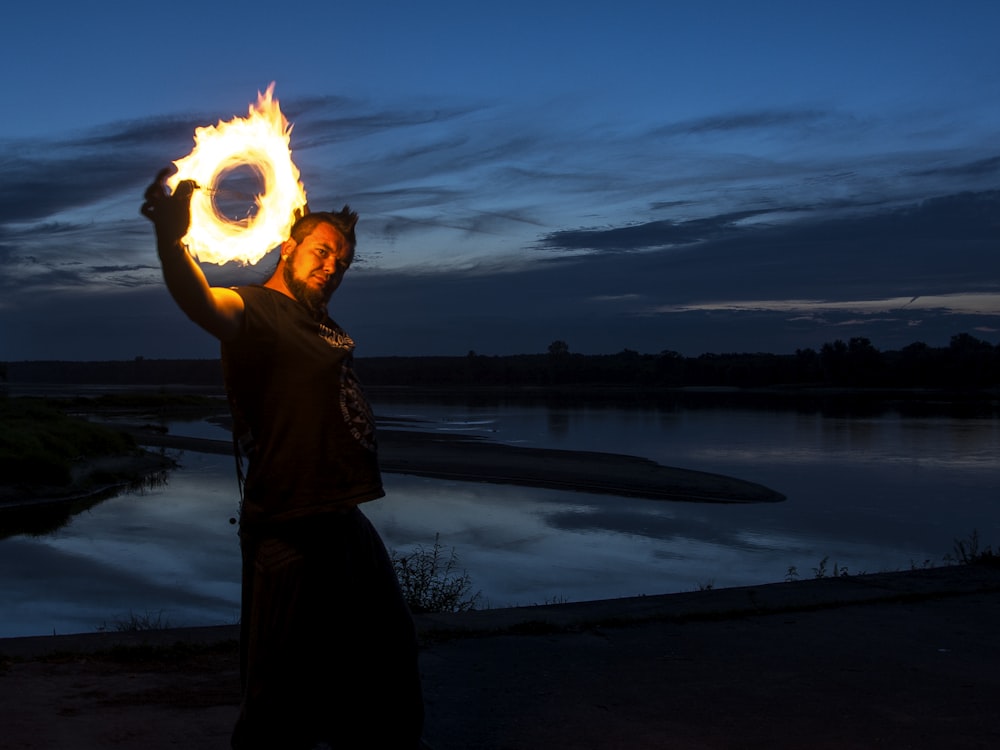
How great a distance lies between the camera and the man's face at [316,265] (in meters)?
3.92

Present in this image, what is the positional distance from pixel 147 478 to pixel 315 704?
21.5 m

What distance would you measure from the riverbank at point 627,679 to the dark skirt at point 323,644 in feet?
3.39

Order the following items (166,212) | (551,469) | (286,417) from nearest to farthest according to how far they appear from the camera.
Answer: (166,212) < (286,417) < (551,469)

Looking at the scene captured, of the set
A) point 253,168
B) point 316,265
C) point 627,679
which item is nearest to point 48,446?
point 627,679

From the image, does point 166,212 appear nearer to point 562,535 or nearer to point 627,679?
point 627,679

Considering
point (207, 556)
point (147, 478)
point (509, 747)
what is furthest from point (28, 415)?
point (509, 747)

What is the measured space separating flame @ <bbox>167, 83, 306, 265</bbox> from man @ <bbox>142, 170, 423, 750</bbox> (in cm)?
24

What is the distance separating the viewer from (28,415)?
33031 mm

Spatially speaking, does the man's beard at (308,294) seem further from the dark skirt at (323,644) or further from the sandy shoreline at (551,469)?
the sandy shoreline at (551,469)

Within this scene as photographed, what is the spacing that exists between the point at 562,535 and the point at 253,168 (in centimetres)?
1257

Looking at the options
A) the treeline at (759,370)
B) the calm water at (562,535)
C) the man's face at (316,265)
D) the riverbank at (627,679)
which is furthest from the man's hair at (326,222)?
the treeline at (759,370)

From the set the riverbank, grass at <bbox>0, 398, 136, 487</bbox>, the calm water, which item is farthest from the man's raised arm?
grass at <bbox>0, 398, 136, 487</bbox>

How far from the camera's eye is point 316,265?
3.95 m

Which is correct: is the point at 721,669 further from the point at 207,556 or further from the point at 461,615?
the point at 207,556
